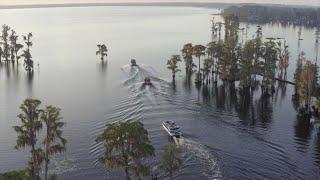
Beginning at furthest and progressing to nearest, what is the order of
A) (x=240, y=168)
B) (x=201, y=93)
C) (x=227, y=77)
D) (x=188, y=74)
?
(x=188, y=74)
(x=227, y=77)
(x=201, y=93)
(x=240, y=168)

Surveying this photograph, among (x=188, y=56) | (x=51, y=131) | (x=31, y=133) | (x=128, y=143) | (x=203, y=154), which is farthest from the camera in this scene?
(x=188, y=56)

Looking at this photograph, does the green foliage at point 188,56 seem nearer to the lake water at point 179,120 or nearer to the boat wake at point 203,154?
the lake water at point 179,120

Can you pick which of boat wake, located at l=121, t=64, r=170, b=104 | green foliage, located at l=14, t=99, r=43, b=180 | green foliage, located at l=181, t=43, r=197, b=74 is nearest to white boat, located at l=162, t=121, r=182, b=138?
boat wake, located at l=121, t=64, r=170, b=104

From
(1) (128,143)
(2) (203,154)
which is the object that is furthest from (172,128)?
(1) (128,143)

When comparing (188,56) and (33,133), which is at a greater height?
(188,56)

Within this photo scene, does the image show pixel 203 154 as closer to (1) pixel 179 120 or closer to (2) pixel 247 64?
(1) pixel 179 120

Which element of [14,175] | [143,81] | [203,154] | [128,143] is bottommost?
[203,154]

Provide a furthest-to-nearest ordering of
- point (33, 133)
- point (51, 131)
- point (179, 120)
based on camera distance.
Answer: point (179, 120) < point (51, 131) < point (33, 133)

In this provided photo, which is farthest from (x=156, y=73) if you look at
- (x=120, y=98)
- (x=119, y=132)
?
(x=119, y=132)

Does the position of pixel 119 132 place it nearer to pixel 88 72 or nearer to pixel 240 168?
pixel 240 168
